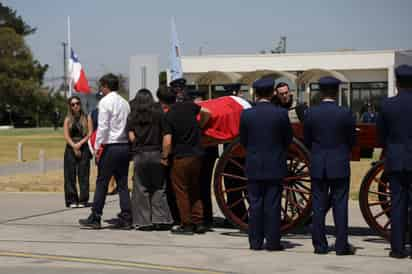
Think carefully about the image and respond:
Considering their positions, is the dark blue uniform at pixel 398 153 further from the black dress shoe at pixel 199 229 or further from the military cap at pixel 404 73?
the black dress shoe at pixel 199 229

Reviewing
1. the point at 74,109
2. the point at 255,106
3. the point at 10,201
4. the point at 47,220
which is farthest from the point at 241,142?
the point at 10,201

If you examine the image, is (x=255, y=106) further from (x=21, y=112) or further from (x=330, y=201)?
(x=21, y=112)

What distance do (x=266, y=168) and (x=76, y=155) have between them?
16.6ft

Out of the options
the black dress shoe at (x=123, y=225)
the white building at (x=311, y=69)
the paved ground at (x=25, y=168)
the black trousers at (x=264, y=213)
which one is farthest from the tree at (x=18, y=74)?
the black trousers at (x=264, y=213)

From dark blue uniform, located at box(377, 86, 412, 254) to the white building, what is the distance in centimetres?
3869

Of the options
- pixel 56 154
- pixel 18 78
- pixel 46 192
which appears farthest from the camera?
pixel 18 78

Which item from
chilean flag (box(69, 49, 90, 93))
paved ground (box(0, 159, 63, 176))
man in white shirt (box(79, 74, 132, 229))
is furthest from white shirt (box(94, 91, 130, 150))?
chilean flag (box(69, 49, 90, 93))

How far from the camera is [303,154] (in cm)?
934

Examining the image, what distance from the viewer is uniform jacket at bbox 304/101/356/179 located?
868 cm

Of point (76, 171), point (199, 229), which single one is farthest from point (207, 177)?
Answer: point (76, 171)

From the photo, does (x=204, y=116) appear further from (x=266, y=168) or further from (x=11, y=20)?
(x=11, y=20)

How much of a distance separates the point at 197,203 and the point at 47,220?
233 cm

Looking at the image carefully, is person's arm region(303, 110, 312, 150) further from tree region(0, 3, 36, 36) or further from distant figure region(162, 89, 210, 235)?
tree region(0, 3, 36, 36)

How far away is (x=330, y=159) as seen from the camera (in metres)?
8.68
